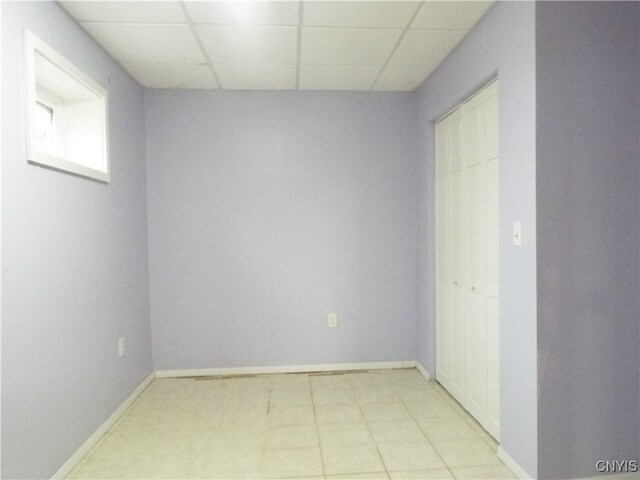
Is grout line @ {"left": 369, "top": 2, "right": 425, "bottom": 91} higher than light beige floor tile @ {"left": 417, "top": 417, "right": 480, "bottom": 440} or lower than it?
higher

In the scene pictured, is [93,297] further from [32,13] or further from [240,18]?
[240,18]

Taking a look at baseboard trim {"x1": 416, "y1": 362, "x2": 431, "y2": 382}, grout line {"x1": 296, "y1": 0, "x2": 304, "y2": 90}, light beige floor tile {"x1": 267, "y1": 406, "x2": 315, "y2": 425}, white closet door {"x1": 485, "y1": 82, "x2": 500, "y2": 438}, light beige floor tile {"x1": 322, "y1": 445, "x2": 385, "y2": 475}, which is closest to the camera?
light beige floor tile {"x1": 322, "y1": 445, "x2": 385, "y2": 475}

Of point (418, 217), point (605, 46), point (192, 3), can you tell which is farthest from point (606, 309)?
point (192, 3)

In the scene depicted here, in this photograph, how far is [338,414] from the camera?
8.04 feet

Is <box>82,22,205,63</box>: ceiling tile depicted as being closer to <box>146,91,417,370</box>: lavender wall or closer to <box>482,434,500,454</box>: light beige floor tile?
<box>146,91,417,370</box>: lavender wall

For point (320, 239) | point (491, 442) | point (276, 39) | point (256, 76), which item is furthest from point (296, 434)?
point (256, 76)

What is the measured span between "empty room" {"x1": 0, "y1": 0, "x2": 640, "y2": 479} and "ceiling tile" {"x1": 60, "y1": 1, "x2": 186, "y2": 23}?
0.04 ft

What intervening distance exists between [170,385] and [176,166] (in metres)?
1.79

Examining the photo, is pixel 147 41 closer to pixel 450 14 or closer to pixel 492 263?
pixel 450 14

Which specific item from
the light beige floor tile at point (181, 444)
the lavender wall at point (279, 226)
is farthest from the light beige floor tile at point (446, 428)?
the light beige floor tile at point (181, 444)

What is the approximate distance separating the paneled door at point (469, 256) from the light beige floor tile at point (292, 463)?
1.05m

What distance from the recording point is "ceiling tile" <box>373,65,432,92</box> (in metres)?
2.74

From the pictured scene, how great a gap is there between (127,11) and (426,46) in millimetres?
1780

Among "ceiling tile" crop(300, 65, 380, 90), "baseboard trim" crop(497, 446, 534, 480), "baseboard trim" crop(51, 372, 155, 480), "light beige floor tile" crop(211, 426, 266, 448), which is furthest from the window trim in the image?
"baseboard trim" crop(497, 446, 534, 480)
